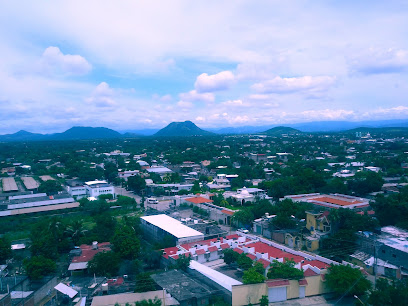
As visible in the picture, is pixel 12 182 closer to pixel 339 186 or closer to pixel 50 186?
pixel 50 186

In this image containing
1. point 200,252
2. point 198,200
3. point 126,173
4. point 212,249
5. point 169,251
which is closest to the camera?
point 200,252

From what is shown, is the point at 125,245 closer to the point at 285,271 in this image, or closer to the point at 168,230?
the point at 168,230

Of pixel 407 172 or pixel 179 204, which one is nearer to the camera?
pixel 179 204

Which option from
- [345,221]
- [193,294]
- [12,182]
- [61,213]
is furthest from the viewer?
[12,182]

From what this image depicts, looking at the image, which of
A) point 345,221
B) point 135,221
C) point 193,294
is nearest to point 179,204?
point 135,221

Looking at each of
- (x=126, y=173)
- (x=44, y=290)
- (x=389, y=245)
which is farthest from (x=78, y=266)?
(x=126, y=173)

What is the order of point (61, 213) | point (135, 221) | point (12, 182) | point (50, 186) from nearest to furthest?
point (135, 221) < point (61, 213) < point (50, 186) < point (12, 182)

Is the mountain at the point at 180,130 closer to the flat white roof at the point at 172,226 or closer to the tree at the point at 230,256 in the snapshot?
the flat white roof at the point at 172,226
